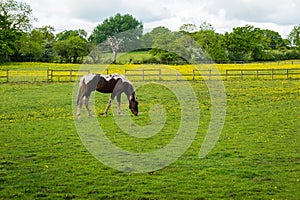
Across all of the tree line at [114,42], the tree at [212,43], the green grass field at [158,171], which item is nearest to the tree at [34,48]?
the tree line at [114,42]

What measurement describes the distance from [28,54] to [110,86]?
55.4 m

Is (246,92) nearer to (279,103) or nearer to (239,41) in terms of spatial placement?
(279,103)

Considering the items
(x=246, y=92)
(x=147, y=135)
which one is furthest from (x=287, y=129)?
(x=246, y=92)

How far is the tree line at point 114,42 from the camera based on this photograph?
43531 mm

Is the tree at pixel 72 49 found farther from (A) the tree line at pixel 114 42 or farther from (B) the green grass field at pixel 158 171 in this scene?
(B) the green grass field at pixel 158 171

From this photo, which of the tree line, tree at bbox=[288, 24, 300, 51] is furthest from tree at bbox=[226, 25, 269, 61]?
tree at bbox=[288, 24, 300, 51]

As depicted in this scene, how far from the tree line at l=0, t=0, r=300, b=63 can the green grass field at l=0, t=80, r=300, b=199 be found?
989 inches

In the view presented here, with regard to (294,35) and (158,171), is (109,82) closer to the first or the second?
(158,171)

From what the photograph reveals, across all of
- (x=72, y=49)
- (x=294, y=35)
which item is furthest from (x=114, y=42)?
(x=294, y=35)

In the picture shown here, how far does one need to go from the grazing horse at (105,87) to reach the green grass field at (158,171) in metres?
0.56

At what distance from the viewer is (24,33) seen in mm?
65875

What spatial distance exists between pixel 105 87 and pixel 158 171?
24.0ft

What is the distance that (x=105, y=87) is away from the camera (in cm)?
1434

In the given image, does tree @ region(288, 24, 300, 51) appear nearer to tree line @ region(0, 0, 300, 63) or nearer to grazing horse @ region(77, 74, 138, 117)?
tree line @ region(0, 0, 300, 63)
